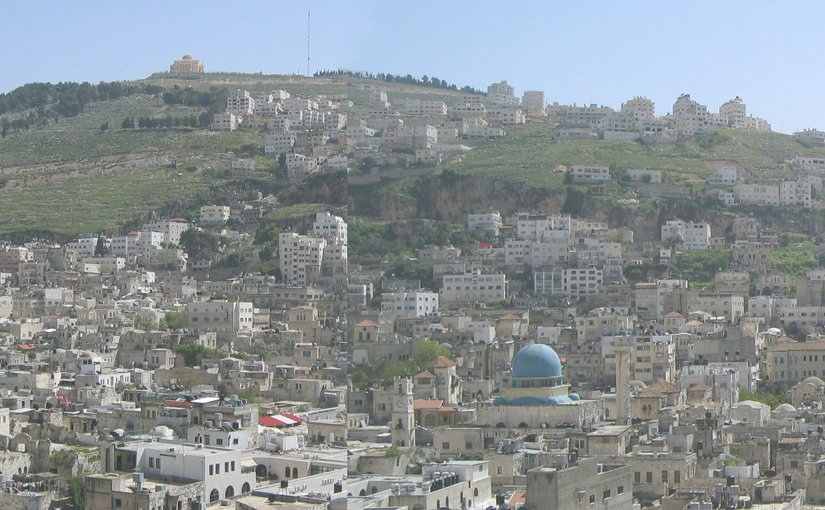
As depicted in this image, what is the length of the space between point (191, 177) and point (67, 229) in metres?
12.1

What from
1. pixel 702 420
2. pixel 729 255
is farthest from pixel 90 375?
pixel 729 255

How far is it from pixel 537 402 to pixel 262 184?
53.2 meters

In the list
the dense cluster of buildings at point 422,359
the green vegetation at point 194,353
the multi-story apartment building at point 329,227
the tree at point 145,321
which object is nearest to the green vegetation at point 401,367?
the dense cluster of buildings at point 422,359

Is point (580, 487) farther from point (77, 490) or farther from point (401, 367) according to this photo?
point (401, 367)

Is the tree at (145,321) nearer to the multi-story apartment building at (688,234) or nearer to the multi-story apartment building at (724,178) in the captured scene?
the multi-story apartment building at (688,234)

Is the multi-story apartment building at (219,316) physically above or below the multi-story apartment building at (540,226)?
below

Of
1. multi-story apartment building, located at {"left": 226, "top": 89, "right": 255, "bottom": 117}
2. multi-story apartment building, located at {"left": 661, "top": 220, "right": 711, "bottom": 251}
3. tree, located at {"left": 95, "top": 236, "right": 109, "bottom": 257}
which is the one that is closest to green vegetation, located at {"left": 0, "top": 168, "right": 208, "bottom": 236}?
tree, located at {"left": 95, "top": 236, "right": 109, "bottom": 257}

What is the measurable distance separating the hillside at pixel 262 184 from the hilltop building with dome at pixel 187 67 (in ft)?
98.9

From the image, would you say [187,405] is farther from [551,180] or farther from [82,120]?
[82,120]

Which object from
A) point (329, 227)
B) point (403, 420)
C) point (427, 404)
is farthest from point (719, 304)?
point (403, 420)

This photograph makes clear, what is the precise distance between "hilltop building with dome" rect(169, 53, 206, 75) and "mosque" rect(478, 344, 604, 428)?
10614cm

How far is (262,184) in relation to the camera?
99250 mm

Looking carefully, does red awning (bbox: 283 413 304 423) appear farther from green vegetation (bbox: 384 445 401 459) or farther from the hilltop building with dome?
the hilltop building with dome

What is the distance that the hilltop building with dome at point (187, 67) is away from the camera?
5989 inches
